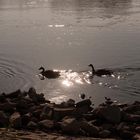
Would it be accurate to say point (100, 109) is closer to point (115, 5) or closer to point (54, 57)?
point (54, 57)

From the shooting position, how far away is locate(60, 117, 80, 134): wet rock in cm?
1531

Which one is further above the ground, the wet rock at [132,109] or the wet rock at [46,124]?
the wet rock at [132,109]

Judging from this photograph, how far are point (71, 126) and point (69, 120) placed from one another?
382 mm

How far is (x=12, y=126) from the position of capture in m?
16.1

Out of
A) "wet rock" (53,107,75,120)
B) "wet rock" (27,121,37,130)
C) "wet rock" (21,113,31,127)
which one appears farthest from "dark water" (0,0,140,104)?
"wet rock" (27,121,37,130)

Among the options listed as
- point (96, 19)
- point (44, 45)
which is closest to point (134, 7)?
point (96, 19)

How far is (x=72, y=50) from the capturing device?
31.2 meters

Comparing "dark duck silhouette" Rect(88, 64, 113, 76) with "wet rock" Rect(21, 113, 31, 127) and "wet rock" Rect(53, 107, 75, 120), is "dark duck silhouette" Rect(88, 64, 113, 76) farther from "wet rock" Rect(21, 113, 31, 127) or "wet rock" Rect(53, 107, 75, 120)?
"wet rock" Rect(21, 113, 31, 127)

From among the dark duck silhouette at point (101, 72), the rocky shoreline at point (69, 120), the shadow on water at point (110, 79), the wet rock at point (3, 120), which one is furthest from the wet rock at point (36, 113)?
the dark duck silhouette at point (101, 72)

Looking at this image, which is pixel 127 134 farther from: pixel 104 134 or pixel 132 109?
pixel 132 109

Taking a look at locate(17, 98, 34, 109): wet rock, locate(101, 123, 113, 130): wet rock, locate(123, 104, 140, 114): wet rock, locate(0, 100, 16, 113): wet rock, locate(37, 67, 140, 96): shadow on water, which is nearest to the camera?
locate(101, 123, 113, 130): wet rock

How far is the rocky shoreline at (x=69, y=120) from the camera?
1522cm

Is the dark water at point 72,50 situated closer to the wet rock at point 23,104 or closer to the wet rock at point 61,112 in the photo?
the wet rock at point 23,104

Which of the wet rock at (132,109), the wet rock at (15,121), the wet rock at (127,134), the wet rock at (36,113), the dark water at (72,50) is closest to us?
the wet rock at (127,134)
